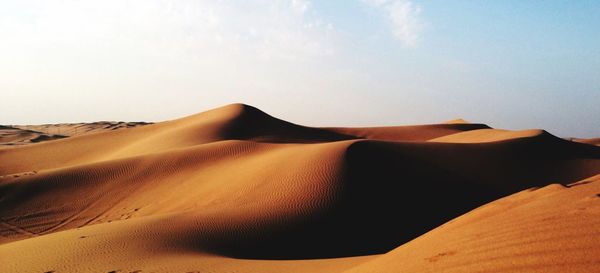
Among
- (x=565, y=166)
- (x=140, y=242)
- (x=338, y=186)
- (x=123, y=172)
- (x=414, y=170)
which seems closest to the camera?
(x=140, y=242)

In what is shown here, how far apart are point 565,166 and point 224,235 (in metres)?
16.0

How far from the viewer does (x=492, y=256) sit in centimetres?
333

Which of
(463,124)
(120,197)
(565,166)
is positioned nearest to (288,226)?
(120,197)

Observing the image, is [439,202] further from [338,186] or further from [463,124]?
[463,124]

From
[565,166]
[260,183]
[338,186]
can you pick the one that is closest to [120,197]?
[260,183]

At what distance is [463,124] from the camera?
46.1 meters

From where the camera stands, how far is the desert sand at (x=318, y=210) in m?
3.95

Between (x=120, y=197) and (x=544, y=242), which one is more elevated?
(x=544, y=242)

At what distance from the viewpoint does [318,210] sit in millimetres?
10555

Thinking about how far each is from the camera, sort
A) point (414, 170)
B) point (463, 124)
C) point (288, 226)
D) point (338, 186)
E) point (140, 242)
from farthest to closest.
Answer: point (463, 124), point (414, 170), point (338, 186), point (288, 226), point (140, 242)

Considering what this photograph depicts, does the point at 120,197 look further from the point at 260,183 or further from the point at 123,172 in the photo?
the point at 260,183

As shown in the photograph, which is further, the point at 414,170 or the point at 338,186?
the point at 414,170

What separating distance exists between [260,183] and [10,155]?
76.0 ft

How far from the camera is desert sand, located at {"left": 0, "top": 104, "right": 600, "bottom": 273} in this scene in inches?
155
